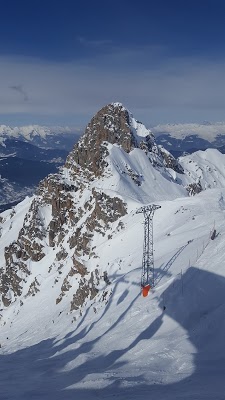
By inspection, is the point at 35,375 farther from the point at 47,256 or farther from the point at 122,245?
the point at 47,256

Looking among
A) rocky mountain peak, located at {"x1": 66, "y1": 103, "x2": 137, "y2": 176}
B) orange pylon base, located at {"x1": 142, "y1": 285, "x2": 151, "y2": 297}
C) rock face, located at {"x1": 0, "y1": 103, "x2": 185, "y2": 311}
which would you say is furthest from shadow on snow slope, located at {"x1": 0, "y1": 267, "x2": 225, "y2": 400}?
rocky mountain peak, located at {"x1": 66, "y1": 103, "x2": 137, "y2": 176}

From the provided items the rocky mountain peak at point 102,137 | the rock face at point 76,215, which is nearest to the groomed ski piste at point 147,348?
the rock face at point 76,215

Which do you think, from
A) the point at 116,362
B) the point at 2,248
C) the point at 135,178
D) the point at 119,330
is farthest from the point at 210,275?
the point at 2,248

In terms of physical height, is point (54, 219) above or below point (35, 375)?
above

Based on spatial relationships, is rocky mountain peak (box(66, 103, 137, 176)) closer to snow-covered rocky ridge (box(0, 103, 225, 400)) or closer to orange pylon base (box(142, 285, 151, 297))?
snow-covered rocky ridge (box(0, 103, 225, 400))

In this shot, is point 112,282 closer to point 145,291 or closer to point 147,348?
point 145,291

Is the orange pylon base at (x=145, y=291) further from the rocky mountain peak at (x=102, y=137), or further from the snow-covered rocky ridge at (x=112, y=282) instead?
the rocky mountain peak at (x=102, y=137)
